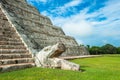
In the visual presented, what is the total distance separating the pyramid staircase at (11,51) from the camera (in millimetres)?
10281

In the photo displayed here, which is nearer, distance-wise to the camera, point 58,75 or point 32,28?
point 58,75

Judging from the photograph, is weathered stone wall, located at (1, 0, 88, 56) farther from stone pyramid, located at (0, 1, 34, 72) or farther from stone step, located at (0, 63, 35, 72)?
stone step, located at (0, 63, 35, 72)

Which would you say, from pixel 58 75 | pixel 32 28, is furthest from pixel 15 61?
pixel 32 28

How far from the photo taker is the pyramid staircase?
33.7 ft

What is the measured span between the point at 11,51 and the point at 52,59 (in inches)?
83.8

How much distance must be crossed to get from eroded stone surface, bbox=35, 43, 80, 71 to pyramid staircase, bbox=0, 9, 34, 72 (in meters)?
0.46

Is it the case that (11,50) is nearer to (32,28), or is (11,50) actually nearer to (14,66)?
(14,66)

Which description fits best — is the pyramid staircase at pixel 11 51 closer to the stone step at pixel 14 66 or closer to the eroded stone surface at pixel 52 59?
the stone step at pixel 14 66

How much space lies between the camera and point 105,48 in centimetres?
4834

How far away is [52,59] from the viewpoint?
37.9 ft

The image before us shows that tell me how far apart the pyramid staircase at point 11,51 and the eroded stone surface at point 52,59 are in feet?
1.52

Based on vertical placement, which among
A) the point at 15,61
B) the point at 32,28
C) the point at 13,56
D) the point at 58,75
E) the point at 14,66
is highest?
the point at 32,28

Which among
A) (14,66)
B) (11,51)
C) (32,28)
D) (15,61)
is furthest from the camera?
(32,28)

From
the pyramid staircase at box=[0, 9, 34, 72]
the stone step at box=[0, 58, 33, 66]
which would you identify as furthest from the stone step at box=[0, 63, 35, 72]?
the stone step at box=[0, 58, 33, 66]
